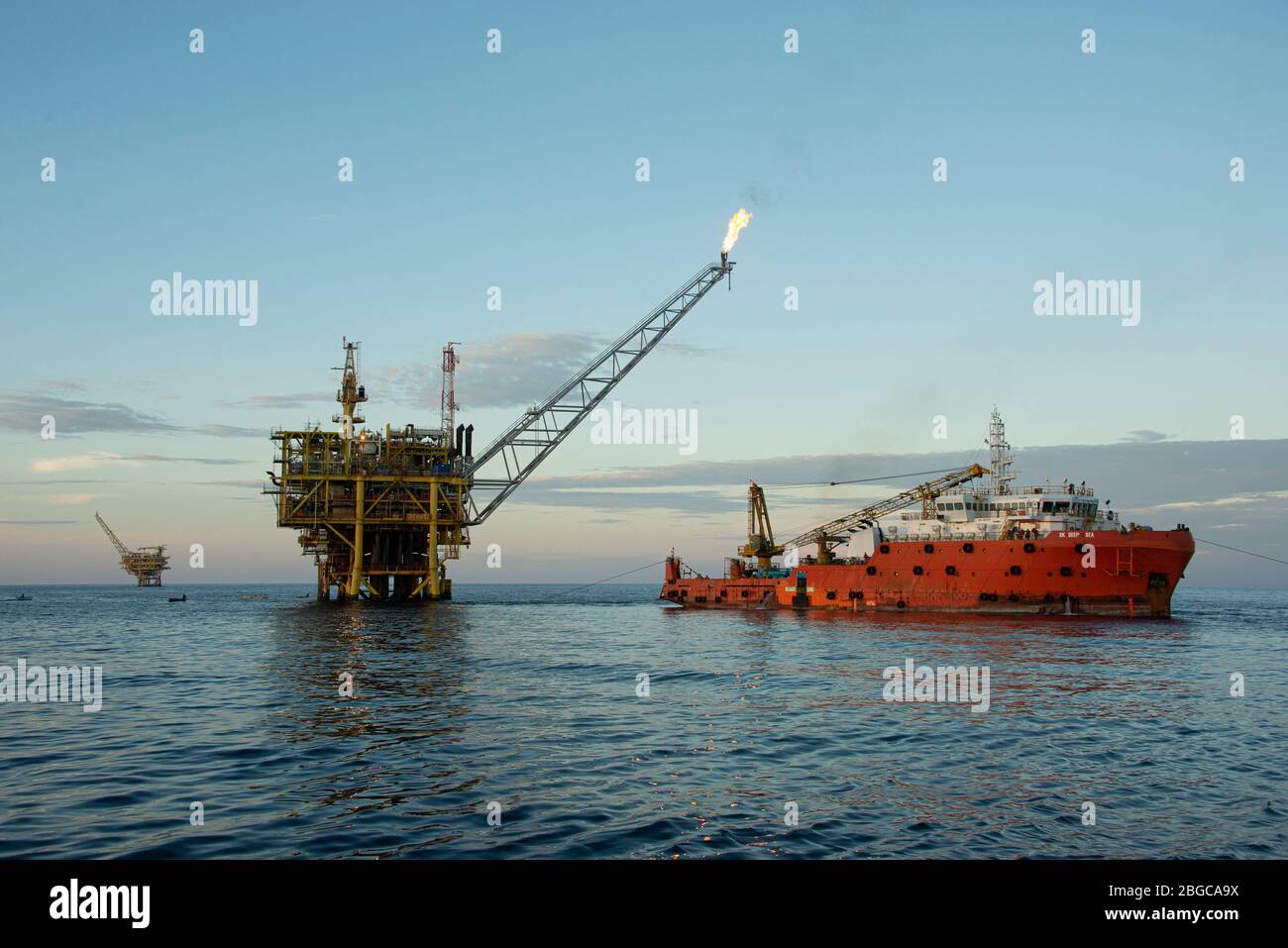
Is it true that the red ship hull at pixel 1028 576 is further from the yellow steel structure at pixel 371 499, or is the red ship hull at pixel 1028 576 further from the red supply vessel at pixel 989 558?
the yellow steel structure at pixel 371 499

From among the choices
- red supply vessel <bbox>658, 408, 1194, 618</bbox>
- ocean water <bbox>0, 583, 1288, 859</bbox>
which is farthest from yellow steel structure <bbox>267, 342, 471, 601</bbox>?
ocean water <bbox>0, 583, 1288, 859</bbox>

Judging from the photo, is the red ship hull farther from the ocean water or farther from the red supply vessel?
the ocean water

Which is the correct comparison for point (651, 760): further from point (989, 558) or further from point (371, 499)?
point (371, 499)

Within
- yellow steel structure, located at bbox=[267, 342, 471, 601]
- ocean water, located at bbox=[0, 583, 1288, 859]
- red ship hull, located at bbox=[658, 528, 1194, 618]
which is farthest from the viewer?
yellow steel structure, located at bbox=[267, 342, 471, 601]

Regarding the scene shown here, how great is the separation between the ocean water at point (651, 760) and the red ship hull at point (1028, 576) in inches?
849

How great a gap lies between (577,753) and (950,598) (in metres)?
53.6

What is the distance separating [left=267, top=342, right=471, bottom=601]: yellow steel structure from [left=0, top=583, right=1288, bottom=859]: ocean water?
144ft

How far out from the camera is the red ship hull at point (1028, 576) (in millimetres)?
59938

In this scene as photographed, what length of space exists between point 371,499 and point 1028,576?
60243 millimetres

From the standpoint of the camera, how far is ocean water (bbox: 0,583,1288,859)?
1321 cm

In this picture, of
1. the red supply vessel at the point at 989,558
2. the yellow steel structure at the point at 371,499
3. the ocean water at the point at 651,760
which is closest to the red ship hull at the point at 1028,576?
the red supply vessel at the point at 989,558
